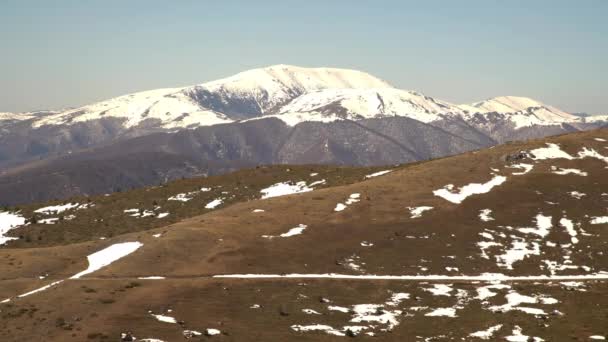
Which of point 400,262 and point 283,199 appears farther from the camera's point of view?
point 283,199

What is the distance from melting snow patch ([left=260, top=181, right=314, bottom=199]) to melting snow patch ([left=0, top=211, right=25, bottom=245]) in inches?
1860

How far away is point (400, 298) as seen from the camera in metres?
66.8

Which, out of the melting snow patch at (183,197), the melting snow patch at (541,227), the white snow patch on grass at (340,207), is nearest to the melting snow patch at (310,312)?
the white snow patch on grass at (340,207)

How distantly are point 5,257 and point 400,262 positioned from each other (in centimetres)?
4760

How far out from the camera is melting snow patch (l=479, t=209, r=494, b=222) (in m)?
99.4

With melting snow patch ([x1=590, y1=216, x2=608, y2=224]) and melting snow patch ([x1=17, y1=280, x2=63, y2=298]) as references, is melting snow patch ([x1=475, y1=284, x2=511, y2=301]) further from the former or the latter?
melting snow patch ([x1=17, y1=280, x2=63, y2=298])

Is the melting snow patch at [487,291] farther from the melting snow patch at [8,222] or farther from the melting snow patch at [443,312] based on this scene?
the melting snow patch at [8,222]

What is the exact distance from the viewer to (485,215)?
101 meters

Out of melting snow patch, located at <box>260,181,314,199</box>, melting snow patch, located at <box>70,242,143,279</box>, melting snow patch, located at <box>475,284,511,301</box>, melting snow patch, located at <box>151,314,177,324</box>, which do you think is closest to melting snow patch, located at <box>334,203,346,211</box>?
melting snow patch, located at <box>260,181,314,199</box>

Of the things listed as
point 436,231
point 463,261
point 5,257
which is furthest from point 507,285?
point 5,257

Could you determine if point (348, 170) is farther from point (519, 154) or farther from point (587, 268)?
point (587, 268)

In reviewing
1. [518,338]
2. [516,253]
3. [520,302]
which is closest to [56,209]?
[516,253]

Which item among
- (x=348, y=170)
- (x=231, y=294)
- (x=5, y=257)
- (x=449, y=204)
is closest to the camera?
(x=231, y=294)

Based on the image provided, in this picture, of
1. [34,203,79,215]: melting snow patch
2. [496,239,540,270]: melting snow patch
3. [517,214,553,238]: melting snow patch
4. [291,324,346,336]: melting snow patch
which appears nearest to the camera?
[291,324,346,336]: melting snow patch
